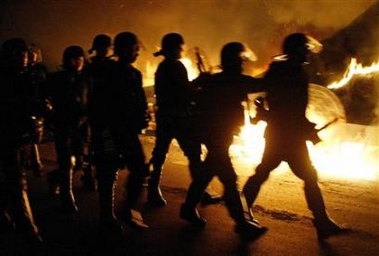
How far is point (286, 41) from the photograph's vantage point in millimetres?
4461

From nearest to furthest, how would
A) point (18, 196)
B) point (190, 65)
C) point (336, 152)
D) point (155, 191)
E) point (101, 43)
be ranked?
point (18, 196), point (101, 43), point (155, 191), point (190, 65), point (336, 152)

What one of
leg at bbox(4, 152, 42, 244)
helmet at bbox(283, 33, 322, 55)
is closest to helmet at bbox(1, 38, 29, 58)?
leg at bbox(4, 152, 42, 244)

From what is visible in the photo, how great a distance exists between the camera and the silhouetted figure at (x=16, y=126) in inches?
148

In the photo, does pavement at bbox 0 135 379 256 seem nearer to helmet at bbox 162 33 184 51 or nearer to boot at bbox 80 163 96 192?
boot at bbox 80 163 96 192

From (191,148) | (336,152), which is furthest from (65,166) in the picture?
(336,152)

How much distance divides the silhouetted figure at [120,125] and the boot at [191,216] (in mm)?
616

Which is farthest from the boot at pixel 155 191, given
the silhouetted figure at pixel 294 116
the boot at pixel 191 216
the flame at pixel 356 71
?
the flame at pixel 356 71

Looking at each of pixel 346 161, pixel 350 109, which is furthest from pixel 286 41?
pixel 350 109

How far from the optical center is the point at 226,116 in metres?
4.29

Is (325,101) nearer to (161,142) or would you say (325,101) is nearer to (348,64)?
(161,142)

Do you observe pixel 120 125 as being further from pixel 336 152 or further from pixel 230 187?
pixel 336 152

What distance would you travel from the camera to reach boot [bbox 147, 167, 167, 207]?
5.31 meters

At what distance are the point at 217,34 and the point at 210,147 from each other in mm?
10991

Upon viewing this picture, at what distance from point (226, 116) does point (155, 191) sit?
1564 millimetres
